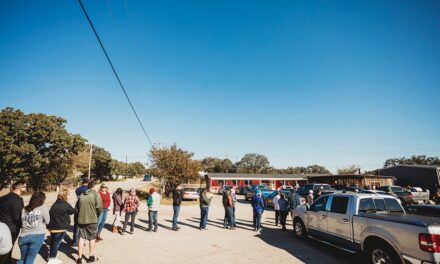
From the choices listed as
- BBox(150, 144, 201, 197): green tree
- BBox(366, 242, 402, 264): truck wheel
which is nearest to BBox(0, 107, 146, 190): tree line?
BBox(150, 144, 201, 197): green tree

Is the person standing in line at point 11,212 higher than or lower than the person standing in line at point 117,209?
higher

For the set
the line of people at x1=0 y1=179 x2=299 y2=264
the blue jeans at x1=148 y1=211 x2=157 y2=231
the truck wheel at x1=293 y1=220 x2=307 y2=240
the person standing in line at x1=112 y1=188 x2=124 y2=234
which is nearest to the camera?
the line of people at x1=0 y1=179 x2=299 y2=264

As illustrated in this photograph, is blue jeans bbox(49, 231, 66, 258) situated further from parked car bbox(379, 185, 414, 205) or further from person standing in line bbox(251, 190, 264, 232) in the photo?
parked car bbox(379, 185, 414, 205)

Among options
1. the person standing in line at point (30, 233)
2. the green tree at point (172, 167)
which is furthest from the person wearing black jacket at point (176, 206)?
the green tree at point (172, 167)

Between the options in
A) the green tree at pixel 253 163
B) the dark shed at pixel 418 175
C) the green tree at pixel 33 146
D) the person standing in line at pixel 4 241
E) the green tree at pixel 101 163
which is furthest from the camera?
the green tree at pixel 253 163

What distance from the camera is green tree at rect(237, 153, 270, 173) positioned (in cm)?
10269

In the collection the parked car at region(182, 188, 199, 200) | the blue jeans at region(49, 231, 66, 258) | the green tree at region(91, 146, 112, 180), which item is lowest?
the parked car at region(182, 188, 199, 200)

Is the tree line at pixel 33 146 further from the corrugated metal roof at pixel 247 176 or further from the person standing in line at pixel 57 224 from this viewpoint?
the corrugated metal roof at pixel 247 176

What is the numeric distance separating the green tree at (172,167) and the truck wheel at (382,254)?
19.4 m

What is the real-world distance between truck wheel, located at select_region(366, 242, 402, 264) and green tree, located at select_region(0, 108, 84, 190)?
94.4 ft

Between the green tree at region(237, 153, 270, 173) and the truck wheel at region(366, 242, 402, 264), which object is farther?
the green tree at region(237, 153, 270, 173)

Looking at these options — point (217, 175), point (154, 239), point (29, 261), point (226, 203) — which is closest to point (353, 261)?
point (226, 203)

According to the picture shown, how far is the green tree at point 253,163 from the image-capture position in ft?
337

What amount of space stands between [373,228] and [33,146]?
3008 centimetres
